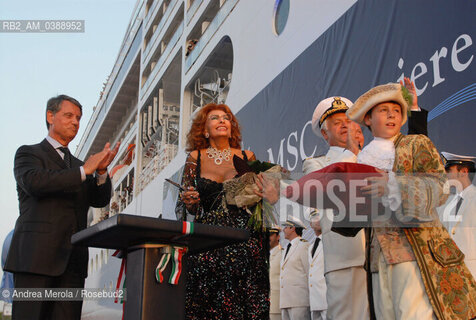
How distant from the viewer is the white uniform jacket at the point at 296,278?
16.2 ft

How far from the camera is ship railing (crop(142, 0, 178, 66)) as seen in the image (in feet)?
49.9

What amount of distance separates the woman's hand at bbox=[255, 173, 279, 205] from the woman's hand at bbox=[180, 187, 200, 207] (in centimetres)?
32

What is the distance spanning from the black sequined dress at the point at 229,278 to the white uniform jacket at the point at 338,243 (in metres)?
0.34

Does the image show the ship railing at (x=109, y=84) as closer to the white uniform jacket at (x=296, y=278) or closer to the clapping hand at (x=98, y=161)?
the white uniform jacket at (x=296, y=278)

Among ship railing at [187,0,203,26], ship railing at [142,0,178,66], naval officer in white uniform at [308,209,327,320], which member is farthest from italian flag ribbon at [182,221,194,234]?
ship railing at [142,0,178,66]

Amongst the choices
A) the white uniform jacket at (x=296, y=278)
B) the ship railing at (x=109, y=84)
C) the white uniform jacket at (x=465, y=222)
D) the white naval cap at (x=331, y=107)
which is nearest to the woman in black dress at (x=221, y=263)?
the white naval cap at (x=331, y=107)

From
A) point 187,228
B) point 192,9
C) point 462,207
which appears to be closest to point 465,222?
point 462,207

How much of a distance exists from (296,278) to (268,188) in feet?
8.61

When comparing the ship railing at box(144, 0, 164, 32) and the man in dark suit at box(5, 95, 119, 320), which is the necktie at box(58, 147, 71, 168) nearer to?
the man in dark suit at box(5, 95, 119, 320)

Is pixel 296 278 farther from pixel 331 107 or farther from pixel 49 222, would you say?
pixel 49 222

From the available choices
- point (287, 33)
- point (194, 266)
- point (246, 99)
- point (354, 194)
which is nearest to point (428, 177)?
point (354, 194)

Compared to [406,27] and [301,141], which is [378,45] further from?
[301,141]

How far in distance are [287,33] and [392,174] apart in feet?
17.5

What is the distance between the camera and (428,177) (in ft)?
6.23
